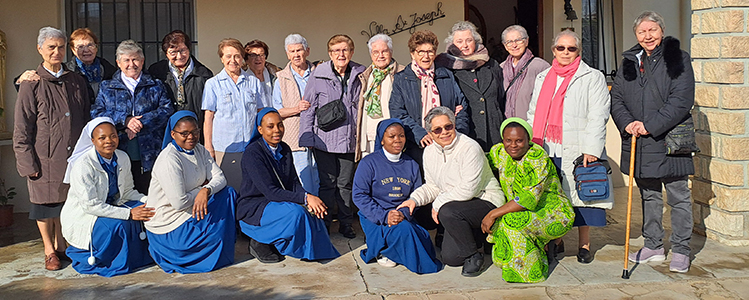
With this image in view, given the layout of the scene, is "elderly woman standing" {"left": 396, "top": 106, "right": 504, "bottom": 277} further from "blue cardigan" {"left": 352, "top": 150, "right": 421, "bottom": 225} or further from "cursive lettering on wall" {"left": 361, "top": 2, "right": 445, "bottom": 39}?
"cursive lettering on wall" {"left": 361, "top": 2, "right": 445, "bottom": 39}

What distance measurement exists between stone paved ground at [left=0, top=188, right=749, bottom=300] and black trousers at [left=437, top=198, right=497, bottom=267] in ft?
0.46

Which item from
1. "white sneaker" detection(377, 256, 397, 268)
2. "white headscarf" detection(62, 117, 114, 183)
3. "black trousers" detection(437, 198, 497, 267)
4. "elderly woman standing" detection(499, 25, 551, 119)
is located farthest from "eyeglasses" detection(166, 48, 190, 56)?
"elderly woman standing" detection(499, 25, 551, 119)

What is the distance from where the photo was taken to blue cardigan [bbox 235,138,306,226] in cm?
502

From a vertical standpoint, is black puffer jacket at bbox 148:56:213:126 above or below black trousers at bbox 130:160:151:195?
above

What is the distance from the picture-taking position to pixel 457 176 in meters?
4.83

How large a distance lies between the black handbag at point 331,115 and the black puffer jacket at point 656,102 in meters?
2.11

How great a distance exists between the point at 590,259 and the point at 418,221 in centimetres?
132

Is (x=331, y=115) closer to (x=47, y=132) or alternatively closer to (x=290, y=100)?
(x=290, y=100)

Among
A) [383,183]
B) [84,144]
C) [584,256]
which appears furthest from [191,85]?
[584,256]

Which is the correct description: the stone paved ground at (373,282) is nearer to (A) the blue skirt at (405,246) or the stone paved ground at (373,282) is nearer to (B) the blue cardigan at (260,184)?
(A) the blue skirt at (405,246)

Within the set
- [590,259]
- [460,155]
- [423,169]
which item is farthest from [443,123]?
[590,259]

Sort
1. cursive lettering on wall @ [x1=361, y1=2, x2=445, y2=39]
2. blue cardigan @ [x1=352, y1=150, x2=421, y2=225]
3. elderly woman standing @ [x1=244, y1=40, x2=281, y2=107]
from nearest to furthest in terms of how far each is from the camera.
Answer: blue cardigan @ [x1=352, y1=150, x2=421, y2=225] → elderly woman standing @ [x1=244, y1=40, x2=281, y2=107] → cursive lettering on wall @ [x1=361, y1=2, x2=445, y2=39]

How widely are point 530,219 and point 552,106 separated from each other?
0.88 metres

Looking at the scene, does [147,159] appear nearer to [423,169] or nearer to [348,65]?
[348,65]
